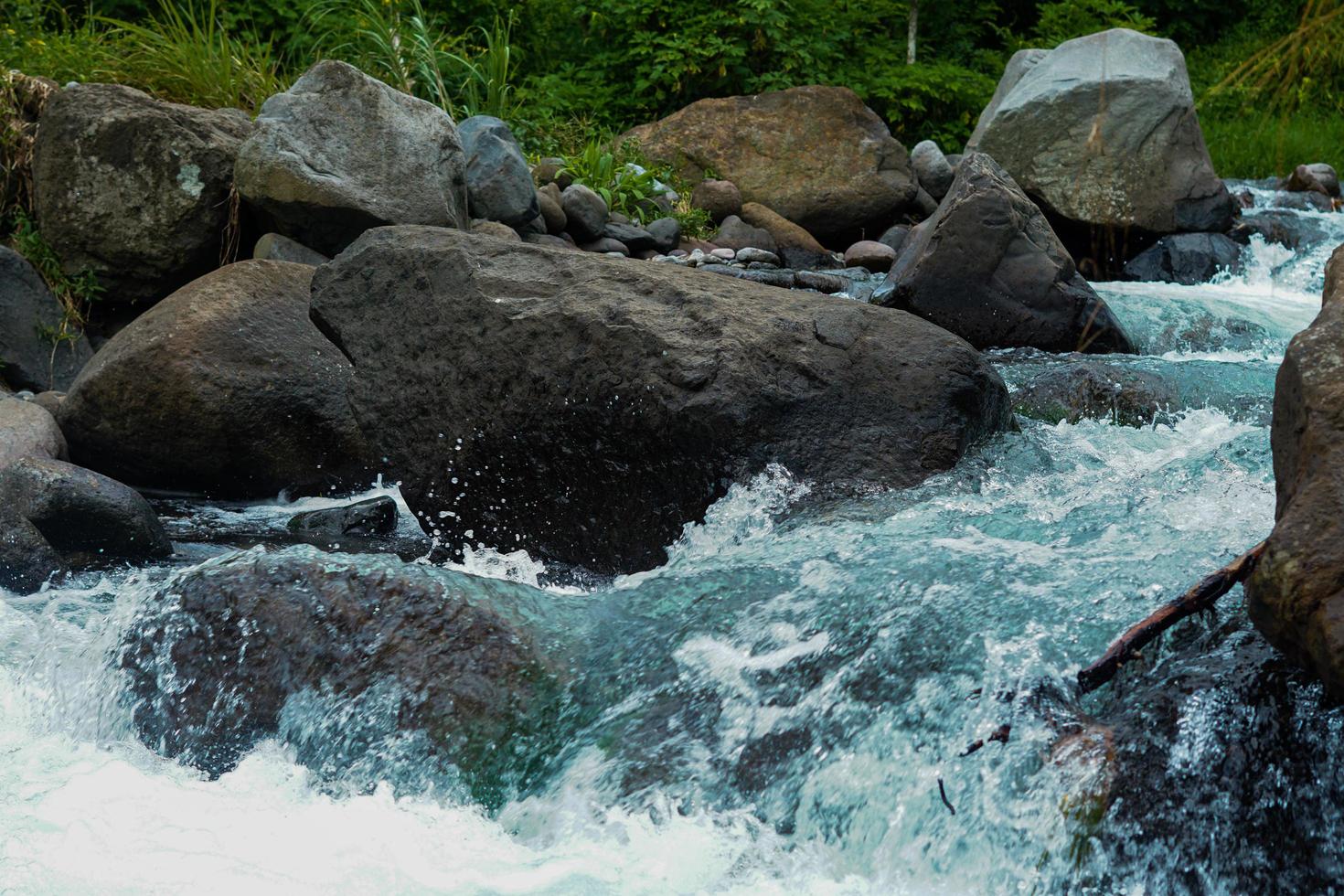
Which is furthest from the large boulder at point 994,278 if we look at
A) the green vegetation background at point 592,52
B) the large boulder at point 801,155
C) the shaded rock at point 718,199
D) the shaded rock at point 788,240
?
the large boulder at point 801,155

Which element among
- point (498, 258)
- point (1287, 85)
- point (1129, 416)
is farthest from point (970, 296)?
point (1287, 85)

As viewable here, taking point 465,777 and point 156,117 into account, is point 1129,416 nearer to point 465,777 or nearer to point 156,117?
point 465,777

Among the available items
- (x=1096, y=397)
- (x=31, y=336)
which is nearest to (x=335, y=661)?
(x=1096, y=397)

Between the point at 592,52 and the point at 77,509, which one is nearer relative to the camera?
the point at 77,509

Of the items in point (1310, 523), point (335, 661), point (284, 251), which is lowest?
point (284, 251)

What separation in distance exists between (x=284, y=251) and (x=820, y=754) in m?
5.06

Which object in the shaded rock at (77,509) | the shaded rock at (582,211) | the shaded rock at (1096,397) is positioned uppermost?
the shaded rock at (1096,397)

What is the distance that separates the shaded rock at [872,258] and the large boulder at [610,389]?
5510 mm

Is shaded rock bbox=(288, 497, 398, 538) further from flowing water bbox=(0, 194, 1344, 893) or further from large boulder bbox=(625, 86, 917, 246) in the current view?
large boulder bbox=(625, 86, 917, 246)

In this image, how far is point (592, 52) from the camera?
1351 centimetres

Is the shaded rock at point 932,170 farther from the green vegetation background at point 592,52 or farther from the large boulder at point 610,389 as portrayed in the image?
Result: the large boulder at point 610,389

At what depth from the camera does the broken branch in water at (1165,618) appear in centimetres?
238

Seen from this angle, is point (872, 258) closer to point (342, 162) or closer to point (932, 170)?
point (932, 170)

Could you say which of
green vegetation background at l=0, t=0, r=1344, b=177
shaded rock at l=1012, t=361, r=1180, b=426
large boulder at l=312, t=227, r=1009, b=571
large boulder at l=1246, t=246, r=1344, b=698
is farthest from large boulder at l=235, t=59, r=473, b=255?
large boulder at l=1246, t=246, r=1344, b=698
